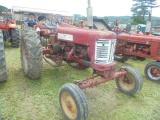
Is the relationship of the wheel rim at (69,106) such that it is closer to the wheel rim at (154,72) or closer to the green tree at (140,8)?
the wheel rim at (154,72)

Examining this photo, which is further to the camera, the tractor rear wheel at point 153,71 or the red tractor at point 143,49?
the red tractor at point 143,49

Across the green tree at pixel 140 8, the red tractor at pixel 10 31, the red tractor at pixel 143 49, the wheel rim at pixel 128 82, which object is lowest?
the wheel rim at pixel 128 82

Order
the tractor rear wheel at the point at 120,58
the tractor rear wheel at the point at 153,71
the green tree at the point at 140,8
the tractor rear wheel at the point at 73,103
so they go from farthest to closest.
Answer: the green tree at the point at 140,8 → the tractor rear wheel at the point at 120,58 → the tractor rear wheel at the point at 153,71 → the tractor rear wheel at the point at 73,103

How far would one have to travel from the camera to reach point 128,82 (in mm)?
3611

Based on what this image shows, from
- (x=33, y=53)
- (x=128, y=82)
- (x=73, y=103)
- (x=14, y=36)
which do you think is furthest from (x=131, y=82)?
(x=14, y=36)

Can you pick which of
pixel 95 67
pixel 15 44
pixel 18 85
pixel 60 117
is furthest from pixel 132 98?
pixel 15 44

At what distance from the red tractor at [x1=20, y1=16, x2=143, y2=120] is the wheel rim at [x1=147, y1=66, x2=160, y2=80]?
4.63ft

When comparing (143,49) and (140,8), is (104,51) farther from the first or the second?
(140,8)

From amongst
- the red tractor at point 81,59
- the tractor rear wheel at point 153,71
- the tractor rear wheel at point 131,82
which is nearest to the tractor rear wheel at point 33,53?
the red tractor at point 81,59

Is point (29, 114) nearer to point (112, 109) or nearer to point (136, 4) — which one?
point (112, 109)

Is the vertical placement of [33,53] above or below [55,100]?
above

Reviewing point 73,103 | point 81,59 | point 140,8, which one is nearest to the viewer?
point 73,103

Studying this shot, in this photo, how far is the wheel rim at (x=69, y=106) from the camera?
263 cm

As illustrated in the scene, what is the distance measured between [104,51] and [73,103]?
979 millimetres
